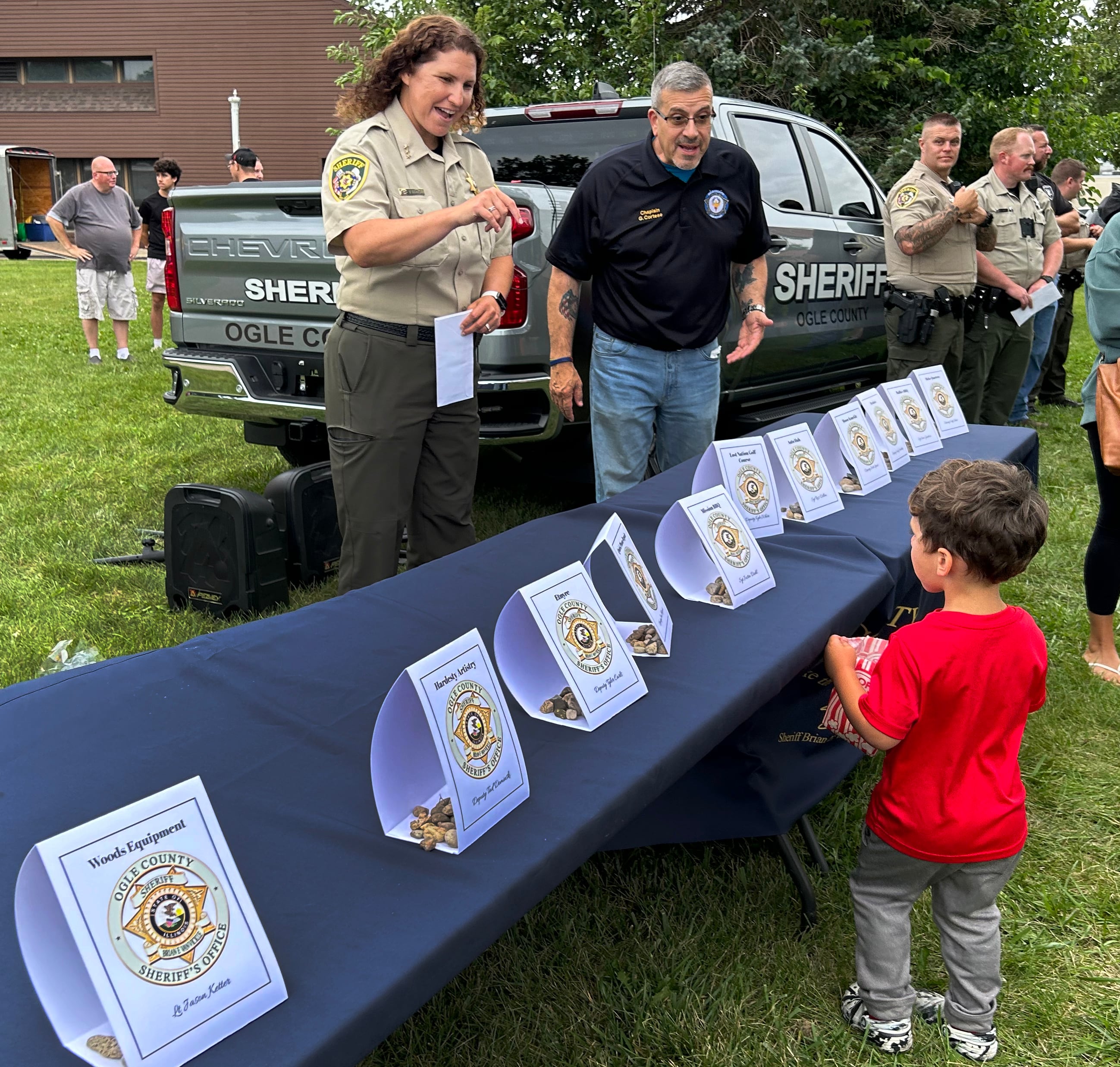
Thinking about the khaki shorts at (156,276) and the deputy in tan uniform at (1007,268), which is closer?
the deputy in tan uniform at (1007,268)

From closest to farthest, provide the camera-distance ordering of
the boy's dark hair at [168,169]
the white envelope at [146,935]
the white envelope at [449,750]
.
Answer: the white envelope at [146,935], the white envelope at [449,750], the boy's dark hair at [168,169]

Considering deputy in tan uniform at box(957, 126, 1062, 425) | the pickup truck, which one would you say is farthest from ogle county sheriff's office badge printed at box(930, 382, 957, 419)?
deputy in tan uniform at box(957, 126, 1062, 425)

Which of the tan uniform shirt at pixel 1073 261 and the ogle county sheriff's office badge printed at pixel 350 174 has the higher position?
the ogle county sheriff's office badge printed at pixel 350 174

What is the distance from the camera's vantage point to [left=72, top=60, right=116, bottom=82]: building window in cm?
3353

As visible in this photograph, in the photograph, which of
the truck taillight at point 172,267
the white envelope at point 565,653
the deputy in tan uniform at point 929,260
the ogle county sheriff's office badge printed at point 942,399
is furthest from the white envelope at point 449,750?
the deputy in tan uniform at point 929,260

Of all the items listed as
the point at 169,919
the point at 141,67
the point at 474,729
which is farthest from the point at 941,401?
the point at 141,67

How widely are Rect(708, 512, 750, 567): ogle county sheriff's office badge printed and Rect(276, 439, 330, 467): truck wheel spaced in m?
2.90

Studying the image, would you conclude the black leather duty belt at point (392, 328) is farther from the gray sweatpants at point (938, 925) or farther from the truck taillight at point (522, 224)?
the gray sweatpants at point (938, 925)

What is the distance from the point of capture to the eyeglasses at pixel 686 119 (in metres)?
3.10

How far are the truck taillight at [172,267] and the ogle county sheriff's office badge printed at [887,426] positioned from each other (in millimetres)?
2826

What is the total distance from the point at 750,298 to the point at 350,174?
1.66 metres

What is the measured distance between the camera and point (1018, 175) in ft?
17.9

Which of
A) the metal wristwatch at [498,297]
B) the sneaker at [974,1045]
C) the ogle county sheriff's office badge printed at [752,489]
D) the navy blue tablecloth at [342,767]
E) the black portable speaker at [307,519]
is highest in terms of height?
the metal wristwatch at [498,297]

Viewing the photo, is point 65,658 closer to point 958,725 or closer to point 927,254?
point 958,725
